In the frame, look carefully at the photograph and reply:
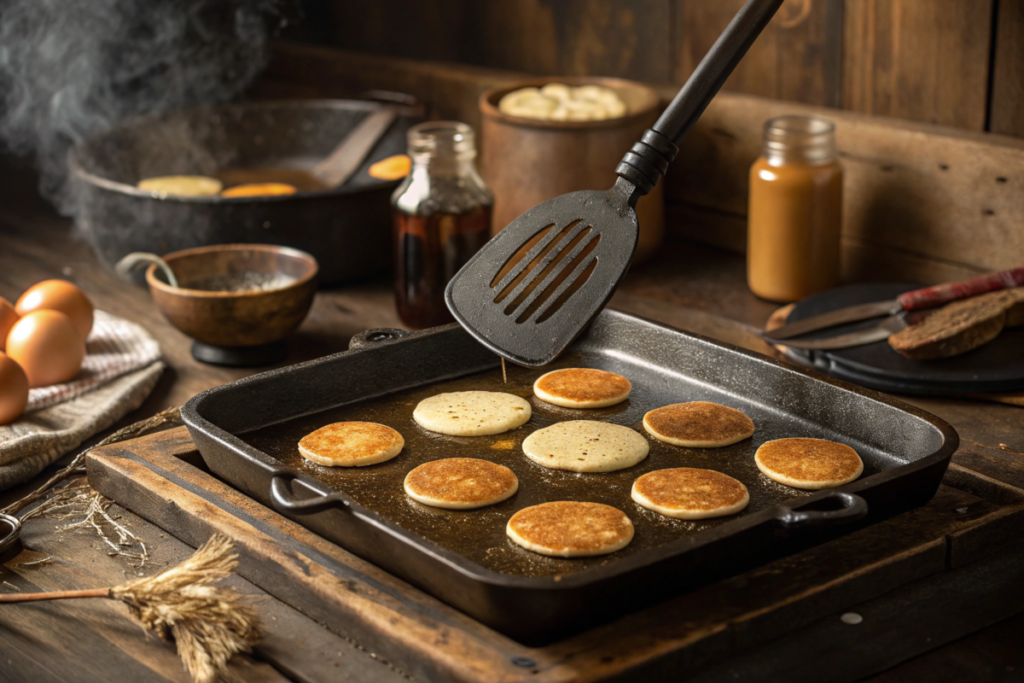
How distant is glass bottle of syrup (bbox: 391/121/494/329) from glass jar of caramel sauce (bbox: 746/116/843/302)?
0.40 metres

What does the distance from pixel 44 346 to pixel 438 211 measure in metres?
0.55

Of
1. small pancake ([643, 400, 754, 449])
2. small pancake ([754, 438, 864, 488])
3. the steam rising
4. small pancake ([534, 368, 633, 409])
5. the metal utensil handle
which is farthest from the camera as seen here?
the steam rising

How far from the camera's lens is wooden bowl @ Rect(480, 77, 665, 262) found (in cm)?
166

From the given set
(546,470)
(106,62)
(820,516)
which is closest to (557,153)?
(546,470)

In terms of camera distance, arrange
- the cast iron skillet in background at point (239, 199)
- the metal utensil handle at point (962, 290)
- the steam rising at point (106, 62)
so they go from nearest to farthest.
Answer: the metal utensil handle at point (962, 290) < the cast iron skillet in background at point (239, 199) < the steam rising at point (106, 62)

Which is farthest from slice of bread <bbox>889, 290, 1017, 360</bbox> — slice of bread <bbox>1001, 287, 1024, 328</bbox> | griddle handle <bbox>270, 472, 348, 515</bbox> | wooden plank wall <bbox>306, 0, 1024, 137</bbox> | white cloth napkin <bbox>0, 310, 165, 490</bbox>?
white cloth napkin <bbox>0, 310, 165, 490</bbox>

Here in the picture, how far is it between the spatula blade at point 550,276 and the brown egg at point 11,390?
560 millimetres

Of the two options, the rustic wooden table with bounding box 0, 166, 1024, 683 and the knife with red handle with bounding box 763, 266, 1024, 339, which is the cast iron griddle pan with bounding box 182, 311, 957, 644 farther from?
the knife with red handle with bounding box 763, 266, 1024, 339

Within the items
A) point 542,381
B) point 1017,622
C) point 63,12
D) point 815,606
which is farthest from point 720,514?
point 63,12

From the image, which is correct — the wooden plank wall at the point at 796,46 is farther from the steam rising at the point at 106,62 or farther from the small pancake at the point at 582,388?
the small pancake at the point at 582,388

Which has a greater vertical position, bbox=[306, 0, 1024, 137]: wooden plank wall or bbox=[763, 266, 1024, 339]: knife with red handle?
bbox=[306, 0, 1024, 137]: wooden plank wall

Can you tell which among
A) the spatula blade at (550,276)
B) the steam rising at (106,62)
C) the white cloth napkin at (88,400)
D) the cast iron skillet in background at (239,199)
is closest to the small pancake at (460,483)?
the spatula blade at (550,276)

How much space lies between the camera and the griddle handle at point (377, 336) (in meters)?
1.28

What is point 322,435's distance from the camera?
1.12m
